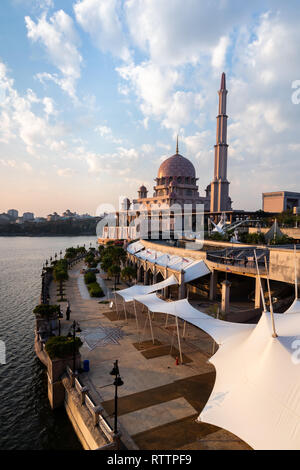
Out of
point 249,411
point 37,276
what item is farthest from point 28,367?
point 37,276

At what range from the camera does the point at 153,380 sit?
16.6m

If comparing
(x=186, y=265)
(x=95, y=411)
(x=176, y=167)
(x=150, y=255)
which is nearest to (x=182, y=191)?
(x=176, y=167)

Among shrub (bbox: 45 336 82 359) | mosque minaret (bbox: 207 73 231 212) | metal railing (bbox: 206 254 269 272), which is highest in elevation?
mosque minaret (bbox: 207 73 231 212)

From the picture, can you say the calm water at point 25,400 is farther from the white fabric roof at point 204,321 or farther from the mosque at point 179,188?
the mosque at point 179,188

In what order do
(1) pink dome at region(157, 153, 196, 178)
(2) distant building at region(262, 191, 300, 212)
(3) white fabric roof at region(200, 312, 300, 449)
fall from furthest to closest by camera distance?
(1) pink dome at region(157, 153, 196, 178)
(2) distant building at region(262, 191, 300, 212)
(3) white fabric roof at region(200, 312, 300, 449)

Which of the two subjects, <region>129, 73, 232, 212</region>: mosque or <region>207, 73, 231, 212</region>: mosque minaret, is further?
<region>129, 73, 232, 212</region>: mosque

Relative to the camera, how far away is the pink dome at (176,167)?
341 ft

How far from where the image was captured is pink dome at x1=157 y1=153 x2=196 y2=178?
104 meters

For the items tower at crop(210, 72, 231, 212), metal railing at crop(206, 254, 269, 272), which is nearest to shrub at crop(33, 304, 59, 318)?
metal railing at crop(206, 254, 269, 272)

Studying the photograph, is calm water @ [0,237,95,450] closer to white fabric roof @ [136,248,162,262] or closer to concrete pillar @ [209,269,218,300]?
white fabric roof @ [136,248,162,262]

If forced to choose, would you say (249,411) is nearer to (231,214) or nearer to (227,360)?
(227,360)

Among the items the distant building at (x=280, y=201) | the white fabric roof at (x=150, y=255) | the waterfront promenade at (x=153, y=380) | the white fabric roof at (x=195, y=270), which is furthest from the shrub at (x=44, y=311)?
the distant building at (x=280, y=201)

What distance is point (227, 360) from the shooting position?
13039mm

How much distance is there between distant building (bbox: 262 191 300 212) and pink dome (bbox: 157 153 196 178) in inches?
1137
